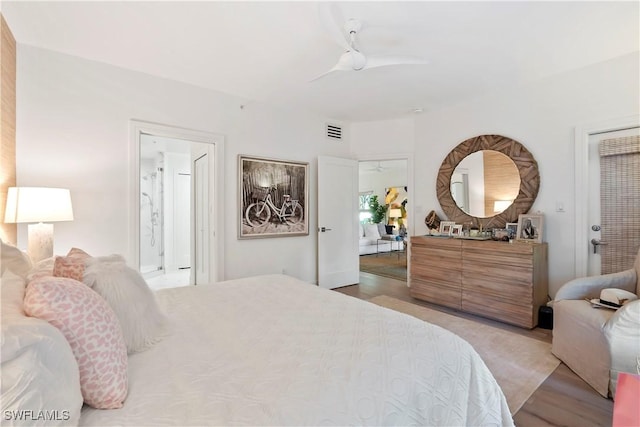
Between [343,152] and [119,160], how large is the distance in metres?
3.00

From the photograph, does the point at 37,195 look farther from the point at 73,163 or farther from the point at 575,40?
the point at 575,40

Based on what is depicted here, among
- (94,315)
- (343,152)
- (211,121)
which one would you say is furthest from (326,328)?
(343,152)

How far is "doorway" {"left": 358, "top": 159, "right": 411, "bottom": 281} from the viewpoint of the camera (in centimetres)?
764

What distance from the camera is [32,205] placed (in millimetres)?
2049

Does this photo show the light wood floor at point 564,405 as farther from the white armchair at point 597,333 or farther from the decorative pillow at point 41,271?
the decorative pillow at point 41,271

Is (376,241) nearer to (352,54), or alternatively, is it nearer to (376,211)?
(376,211)

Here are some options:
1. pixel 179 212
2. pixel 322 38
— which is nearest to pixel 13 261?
pixel 322 38

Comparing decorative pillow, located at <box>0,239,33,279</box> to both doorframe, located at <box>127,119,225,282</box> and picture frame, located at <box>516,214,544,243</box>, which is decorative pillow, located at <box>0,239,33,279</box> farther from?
picture frame, located at <box>516,214,544,243</box>

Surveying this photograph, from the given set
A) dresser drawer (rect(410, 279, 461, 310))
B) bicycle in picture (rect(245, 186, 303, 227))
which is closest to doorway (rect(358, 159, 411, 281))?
dresser drawer (rect(410, 279, 461, 310))

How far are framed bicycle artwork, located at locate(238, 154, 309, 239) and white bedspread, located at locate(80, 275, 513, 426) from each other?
7.09 ft

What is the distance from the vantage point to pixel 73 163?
264 centimetres

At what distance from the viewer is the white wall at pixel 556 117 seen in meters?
2.79

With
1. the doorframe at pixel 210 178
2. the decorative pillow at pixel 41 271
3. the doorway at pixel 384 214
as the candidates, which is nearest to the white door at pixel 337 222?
the doorframe at pixel 210 178

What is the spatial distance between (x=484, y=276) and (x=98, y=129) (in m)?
4.14
